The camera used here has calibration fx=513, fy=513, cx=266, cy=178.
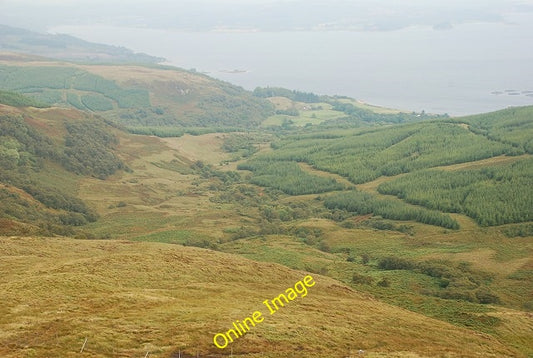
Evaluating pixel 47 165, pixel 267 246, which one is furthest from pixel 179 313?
pixel 47 165

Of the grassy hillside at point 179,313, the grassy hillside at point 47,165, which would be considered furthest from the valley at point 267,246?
the grassy hillside at point 47,165

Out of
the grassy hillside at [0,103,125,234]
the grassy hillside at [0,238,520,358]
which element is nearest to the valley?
the grassy hillside at [0,238,520,358]

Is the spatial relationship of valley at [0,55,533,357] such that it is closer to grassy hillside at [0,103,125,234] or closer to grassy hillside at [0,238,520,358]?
grassy hillside at [0,238,520,358]

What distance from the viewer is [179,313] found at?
155 feet

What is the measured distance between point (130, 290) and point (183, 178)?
437 ft

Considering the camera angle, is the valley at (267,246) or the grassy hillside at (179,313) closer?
the grassy hillside at (179,313)

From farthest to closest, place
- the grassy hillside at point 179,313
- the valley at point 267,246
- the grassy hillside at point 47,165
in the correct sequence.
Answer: the grassy hillside at point 47,165 → the valley at point 267,246 → the grassy hillside at point 179,313

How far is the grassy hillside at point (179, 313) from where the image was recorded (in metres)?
40.9

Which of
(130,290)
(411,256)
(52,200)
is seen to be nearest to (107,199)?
(52,200)

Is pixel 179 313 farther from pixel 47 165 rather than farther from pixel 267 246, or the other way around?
pixel 47 165

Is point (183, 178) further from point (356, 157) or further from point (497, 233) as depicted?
point (497, 233)

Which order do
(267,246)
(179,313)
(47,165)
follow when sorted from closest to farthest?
(179,313) → (267,246) → (47,165)

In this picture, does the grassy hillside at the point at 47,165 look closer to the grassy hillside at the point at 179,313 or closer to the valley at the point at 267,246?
the valley at the point at 267,246

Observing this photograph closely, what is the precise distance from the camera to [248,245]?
4048 inches
